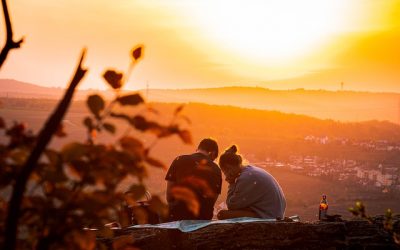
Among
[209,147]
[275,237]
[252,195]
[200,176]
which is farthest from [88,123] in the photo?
[209,147]

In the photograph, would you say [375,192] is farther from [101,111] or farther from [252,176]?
[101,111]

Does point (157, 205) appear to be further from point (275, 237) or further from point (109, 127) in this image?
point (275, 237)

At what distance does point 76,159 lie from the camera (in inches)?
71.7

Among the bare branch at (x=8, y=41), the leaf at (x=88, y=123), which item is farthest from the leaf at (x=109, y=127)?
the bare branch at (x=8, y=41)

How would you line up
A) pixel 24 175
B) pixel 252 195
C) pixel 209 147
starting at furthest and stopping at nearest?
1. pixel 209 147
2. pixel 252 195
3. pixel 24 175

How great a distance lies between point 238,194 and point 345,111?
568 ft

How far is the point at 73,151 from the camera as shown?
5.87ft

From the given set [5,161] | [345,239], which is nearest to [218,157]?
[345,239]

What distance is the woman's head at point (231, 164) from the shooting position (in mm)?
6820

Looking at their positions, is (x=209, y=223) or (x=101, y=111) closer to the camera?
(x=101, y=111)

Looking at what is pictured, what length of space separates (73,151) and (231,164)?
510 cm

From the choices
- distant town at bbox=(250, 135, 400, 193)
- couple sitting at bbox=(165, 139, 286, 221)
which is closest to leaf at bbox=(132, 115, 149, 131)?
couple sitting at bbox=(165, 139, 286, 221)

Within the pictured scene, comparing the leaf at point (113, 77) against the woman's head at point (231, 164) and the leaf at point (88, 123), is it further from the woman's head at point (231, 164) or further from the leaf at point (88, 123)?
the woman's head at point (231, 164)

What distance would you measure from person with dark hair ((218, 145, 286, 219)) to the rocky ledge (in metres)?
1.23
